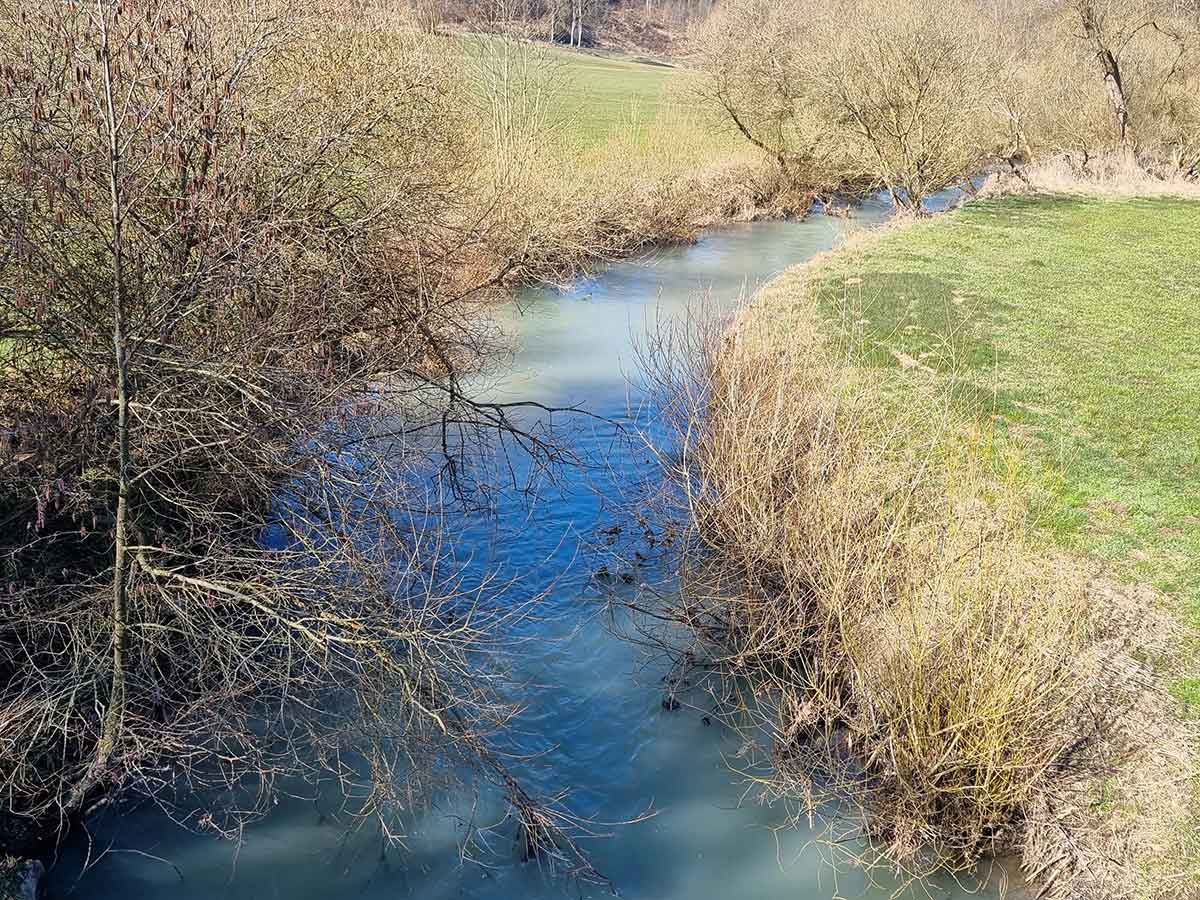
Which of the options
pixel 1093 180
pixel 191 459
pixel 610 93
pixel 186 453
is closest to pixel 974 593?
pixel 186 453

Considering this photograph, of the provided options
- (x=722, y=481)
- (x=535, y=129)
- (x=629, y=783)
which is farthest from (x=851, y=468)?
(x=535, y=129)

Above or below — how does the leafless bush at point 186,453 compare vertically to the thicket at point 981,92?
below

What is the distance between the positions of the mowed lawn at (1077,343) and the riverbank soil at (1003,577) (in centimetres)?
4

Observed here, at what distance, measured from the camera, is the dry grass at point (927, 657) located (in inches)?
221

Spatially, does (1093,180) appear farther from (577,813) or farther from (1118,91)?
(577,813)

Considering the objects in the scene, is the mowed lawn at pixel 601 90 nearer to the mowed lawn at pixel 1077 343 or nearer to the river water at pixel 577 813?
the mowed lawn at pixel 1077 343

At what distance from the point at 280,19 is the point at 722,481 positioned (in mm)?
5266

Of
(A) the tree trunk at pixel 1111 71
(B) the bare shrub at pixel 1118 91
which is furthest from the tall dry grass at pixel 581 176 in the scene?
(A) the tree trunk at pixel 1111 71

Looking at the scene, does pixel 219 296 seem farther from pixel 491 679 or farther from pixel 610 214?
pixel 610 214

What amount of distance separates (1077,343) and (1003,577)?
8.57 metres

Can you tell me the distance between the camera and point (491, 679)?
771cm

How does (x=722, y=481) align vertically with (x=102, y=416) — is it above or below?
below

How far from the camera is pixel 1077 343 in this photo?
42.9ft

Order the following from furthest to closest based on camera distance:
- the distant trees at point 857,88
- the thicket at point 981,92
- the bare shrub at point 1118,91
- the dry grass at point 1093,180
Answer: the bare shrub at point 1118,91
the dry grass at point 1093,180
the thicket at point 981,92
the distant trees at point 857,88
